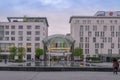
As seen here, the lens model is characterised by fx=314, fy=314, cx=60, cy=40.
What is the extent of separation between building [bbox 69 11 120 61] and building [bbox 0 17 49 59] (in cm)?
1483

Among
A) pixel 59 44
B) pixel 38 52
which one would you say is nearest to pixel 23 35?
pixel 38 52

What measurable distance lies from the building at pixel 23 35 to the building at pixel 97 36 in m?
14.8

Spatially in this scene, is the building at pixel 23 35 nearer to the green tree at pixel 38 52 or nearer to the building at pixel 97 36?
the green tree at pixel 38 52

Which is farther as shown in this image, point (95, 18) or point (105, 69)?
point (95, 18)

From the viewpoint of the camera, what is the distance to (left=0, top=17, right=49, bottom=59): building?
398 feet

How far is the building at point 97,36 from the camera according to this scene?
124312 millimetres

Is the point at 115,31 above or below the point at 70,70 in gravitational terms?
above

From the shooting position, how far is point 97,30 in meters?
125

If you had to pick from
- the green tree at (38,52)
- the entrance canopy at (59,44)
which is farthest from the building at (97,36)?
the entrance canopy at (59,44)

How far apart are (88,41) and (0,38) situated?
34667mm

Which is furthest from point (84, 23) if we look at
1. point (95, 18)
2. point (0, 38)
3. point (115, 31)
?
point (0, 38)

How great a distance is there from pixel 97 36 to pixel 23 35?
2937 cm

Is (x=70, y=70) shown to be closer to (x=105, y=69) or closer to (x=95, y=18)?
(x=105, y=69)

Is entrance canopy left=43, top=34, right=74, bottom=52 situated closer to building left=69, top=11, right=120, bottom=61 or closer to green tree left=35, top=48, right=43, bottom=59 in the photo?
green tree left=35, top=48, right=43, bottom=59
